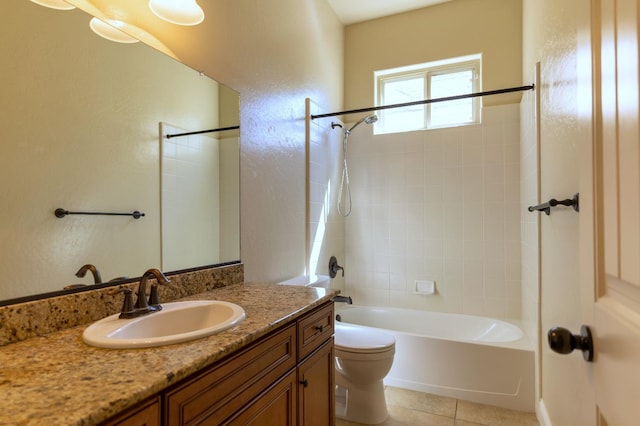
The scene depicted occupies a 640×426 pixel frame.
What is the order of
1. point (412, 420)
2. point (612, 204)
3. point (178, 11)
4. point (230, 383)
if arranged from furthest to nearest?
point (412, 420)
point (178, 11)
point (230, 383)
point (612, 204)

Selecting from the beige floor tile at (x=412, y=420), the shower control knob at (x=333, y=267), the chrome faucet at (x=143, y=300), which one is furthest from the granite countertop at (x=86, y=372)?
the shower control knob at (x=333, y=267)

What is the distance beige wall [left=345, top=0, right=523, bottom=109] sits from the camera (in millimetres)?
2816

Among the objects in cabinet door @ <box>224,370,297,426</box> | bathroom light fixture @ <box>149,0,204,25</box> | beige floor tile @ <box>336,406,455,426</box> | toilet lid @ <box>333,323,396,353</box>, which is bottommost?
beige floor tile @ <box>336,406,455,426</box>

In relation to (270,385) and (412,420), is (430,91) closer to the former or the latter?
(412,420)

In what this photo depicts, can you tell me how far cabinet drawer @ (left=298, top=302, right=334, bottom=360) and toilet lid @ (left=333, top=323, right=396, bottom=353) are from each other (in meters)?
0.40

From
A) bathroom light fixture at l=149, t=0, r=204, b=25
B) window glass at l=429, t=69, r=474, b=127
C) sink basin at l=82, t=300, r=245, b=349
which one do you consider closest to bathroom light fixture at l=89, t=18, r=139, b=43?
bathroom light fixture at l=149, t=0, r=204, b=25

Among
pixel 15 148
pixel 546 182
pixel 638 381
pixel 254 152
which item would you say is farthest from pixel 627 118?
pixel 254 152

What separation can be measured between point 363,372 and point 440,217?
1.56 metres

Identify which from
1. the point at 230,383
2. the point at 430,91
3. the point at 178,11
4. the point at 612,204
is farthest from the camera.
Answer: the point at 430,91

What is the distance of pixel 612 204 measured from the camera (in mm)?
533

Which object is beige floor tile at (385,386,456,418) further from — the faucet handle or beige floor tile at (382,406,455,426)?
the faucet handle

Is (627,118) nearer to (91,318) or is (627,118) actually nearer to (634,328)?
(634,328)

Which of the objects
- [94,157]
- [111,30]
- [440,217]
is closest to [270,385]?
[94,157]

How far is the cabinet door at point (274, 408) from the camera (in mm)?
960
